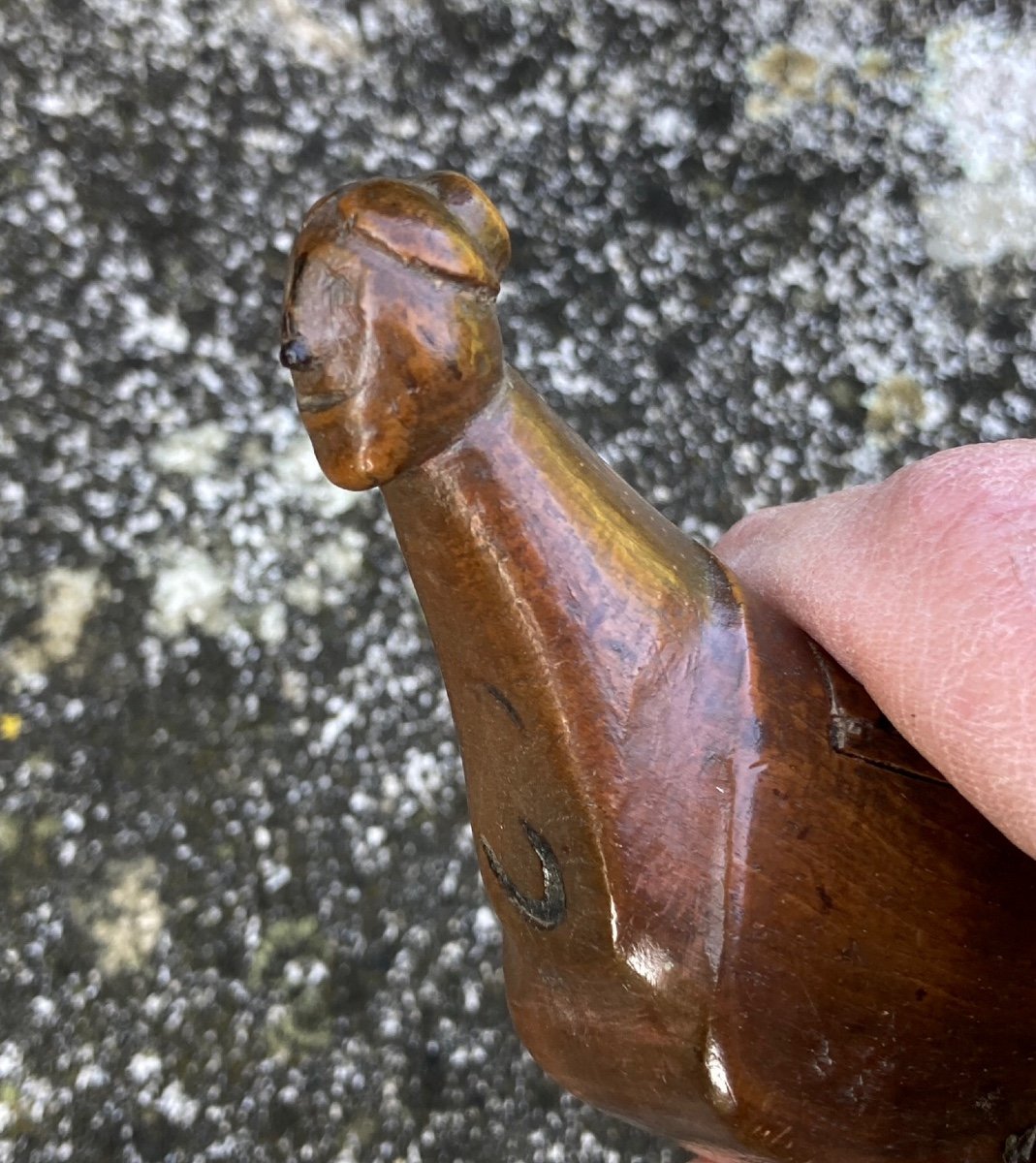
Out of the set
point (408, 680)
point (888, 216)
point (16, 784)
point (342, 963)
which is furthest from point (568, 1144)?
point (888, 216)

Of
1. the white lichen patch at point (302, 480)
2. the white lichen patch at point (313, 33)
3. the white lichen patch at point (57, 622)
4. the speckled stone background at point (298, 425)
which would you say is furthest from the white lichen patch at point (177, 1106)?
the white lichen patch at point (313, 33)

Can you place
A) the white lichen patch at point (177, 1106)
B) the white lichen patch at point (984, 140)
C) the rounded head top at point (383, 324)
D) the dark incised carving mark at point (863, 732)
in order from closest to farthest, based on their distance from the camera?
the rounded head top at point (383, 324), the dark incised carving mark at point (863, 732), the white lichen patch at point (177, 1106), the white lichen patch at point (984, 140)

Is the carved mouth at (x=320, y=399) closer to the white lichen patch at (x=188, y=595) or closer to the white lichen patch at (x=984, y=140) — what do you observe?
the white lichen patch at (x=188, y=595)

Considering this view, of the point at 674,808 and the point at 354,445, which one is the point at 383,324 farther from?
the point at 674,808

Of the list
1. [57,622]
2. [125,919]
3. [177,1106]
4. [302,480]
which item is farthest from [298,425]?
[177,1106]

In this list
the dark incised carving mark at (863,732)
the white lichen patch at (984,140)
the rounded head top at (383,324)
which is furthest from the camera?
the white lichen patch at (984,140)

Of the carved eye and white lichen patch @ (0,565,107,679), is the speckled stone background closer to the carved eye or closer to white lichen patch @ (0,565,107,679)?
white lichen patch @ (0,565,107,679)
